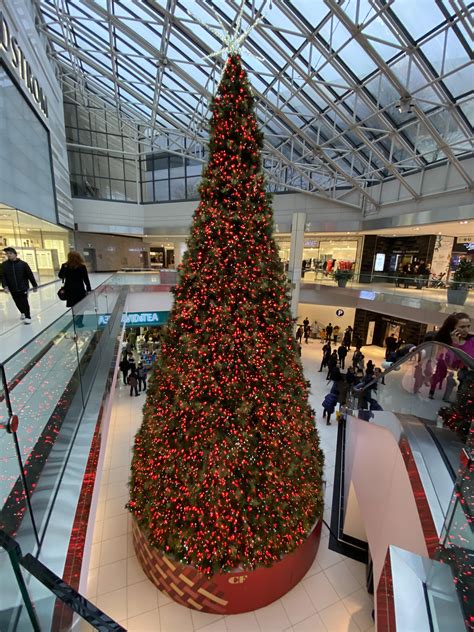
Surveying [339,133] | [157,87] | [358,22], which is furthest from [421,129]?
[157,87]

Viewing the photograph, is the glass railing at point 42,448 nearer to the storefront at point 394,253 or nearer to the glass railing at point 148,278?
the glass railing at point 148,278

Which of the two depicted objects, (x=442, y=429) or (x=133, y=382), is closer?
(x=442, y=429)

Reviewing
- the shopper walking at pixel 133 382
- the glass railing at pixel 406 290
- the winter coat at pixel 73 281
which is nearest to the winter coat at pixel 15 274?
the winter coat at pixel 73 281

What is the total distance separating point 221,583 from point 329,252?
2288cm

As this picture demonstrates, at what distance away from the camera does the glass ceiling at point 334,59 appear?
8477 mm

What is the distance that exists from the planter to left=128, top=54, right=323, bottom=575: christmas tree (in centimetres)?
998

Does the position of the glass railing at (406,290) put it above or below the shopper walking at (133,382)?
above

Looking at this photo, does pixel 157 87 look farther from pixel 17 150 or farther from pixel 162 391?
pixel 162 391

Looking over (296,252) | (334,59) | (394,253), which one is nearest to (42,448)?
(334,59)

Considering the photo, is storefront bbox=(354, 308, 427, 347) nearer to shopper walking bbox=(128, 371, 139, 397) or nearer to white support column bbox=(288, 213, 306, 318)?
white support column bbox=(288, 213, 306, 318)

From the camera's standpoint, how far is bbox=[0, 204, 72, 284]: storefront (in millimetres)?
9992

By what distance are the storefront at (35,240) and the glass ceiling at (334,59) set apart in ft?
24.4

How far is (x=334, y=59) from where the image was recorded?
10375mm

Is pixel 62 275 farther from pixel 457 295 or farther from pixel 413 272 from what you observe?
pixel 413 272
